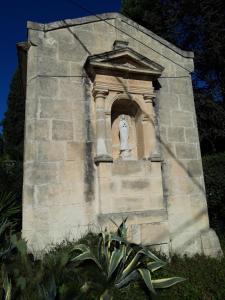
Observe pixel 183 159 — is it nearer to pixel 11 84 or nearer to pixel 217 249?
pixel 217 249

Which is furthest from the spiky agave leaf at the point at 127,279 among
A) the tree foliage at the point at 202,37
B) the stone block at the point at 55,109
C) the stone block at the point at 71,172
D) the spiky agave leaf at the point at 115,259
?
the tree foliage at the point at 202,37

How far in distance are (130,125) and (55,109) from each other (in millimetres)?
1643

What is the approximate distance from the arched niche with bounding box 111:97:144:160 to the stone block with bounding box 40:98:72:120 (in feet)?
3.28

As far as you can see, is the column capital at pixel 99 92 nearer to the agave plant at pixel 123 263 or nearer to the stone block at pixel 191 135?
the stone block at pixel 191 135

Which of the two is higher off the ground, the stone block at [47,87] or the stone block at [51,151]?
the stone block at [47,87]

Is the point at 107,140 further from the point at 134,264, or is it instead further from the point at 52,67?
the point at 134,264

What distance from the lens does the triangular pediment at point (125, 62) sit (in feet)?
16.0

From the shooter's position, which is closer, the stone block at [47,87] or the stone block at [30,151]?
the stone block at [30,151]

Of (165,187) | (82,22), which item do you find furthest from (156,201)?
(82,22)

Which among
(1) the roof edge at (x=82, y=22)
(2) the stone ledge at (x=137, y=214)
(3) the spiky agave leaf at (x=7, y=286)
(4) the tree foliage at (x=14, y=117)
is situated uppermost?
(4) the tree foliage at (x=14, y=117)

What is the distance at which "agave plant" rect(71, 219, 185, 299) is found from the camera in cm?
336

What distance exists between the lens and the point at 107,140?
4.84 meters

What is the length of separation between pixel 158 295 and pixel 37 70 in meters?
4.03

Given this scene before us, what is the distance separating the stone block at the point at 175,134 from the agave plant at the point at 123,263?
8.01 ft
